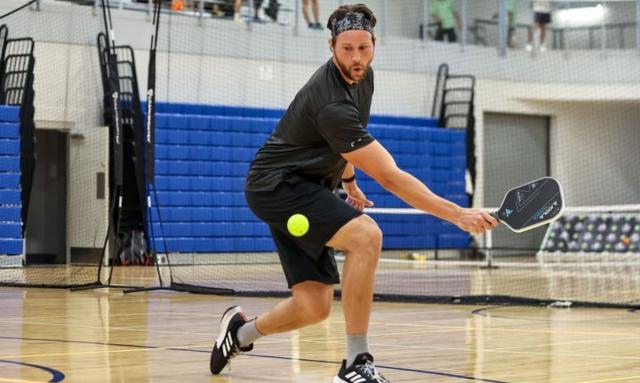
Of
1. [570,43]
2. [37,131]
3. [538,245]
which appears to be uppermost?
[570,43]

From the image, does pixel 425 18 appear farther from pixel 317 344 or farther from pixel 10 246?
pixel 317 344

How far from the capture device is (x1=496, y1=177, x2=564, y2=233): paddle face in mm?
5199

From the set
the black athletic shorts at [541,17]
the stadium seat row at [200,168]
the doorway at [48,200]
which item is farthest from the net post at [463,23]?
the doorway at [48,200]

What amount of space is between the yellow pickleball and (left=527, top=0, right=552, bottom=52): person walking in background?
24.5m

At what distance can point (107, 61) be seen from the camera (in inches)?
862

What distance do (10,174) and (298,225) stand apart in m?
16.3

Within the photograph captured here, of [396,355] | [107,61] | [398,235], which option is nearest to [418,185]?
[396,355]

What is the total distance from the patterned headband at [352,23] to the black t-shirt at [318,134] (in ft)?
0.64

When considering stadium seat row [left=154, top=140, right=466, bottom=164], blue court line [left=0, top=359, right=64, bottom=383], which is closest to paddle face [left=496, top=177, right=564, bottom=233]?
blue court line [left=0, top=359, right=64, bottom=383]

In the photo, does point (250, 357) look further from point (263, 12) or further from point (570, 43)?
point (570, 43)

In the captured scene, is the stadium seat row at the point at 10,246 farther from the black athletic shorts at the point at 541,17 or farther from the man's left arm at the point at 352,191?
the black athletic shorts at the point at 541,17

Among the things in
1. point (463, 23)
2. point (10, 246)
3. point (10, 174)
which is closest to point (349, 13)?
point (10, 246)

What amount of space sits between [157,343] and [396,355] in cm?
178

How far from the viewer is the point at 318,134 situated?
19.1 ft
